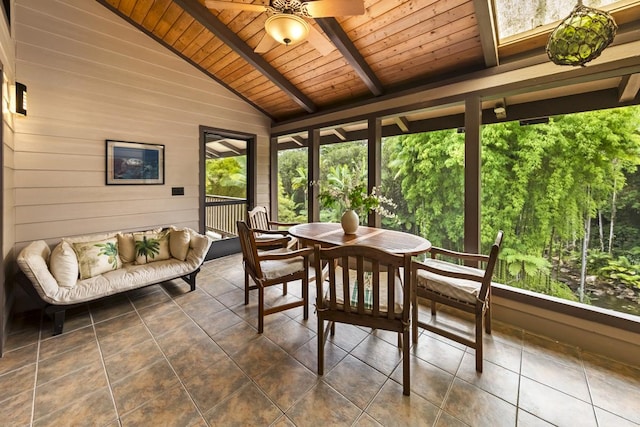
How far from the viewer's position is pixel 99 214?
133 inches

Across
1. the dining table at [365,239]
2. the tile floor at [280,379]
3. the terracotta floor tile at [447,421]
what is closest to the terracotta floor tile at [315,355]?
the tile floor at [280,379]

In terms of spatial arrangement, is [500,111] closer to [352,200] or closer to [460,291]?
[352,200]

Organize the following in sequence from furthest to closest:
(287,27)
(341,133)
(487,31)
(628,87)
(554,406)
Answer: (341,133)
(628,87)
(487,31)
(287,27)
(554,406)

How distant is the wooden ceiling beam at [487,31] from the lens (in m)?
2.18

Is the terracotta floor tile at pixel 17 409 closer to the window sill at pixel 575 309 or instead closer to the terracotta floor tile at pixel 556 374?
the terracotta floor tile at pixel 556 374

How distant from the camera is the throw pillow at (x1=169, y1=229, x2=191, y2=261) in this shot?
10.7ft

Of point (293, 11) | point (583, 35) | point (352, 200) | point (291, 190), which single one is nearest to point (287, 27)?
point (293, 11)

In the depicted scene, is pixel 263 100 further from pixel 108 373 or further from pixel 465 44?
pixel 108 373

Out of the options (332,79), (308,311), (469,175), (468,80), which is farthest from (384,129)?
(308,311)

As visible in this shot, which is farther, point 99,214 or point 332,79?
point 332,79

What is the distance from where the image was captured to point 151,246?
127 inches

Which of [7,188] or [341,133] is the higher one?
[341,133]

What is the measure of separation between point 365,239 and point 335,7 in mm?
1998

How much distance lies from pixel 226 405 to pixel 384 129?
490 cm
